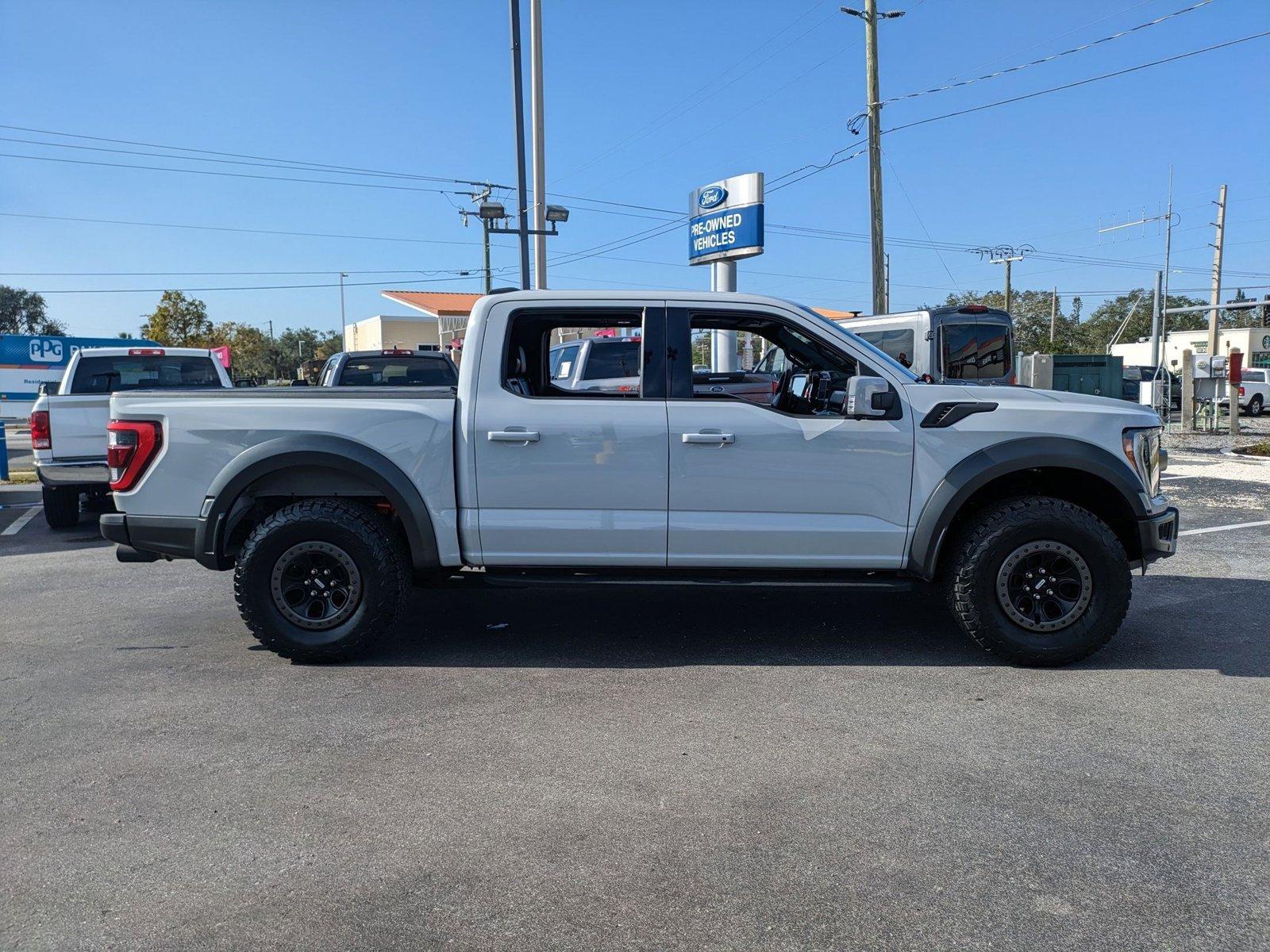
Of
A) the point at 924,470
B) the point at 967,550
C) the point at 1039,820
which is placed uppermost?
the point at 924,470

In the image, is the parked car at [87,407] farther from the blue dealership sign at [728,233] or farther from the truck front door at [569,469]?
the blue dealership sign at [728,233]

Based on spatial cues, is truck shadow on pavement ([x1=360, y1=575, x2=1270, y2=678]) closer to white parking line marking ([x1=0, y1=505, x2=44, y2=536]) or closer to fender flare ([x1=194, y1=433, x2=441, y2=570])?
fender flare ([x1=194, y1=433, x2=441, y2=570])

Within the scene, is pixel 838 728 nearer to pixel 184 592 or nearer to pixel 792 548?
pixel 792 548

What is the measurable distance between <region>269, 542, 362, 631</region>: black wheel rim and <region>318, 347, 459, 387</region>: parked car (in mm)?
6474

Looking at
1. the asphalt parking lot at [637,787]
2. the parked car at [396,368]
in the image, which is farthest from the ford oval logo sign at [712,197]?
the asphalt parking lot at [637,787]

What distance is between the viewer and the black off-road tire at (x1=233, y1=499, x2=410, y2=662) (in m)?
5.20

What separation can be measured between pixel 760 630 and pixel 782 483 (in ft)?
3.88

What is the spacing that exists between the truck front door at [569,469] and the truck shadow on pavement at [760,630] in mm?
498

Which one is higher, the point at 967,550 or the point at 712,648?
the point at 967,550

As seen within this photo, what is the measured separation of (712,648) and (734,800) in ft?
6.40

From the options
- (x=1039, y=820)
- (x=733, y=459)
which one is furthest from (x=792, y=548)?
(x=1039, y=820)

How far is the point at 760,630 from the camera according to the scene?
5.97 m

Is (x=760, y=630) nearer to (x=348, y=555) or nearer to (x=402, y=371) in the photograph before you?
(x=348, y=555)

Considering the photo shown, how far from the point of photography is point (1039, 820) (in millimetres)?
3488
